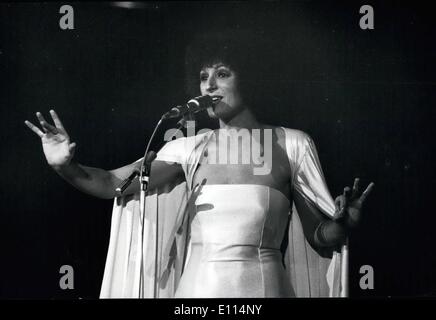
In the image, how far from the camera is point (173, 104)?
3359mm

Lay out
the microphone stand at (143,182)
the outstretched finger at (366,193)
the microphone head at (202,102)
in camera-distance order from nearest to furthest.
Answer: the microphone stand at (143,182), the outstretched finger at (366,193), the microphone head at (202,102)

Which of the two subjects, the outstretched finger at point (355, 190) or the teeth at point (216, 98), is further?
the teeth at point (216, 98)

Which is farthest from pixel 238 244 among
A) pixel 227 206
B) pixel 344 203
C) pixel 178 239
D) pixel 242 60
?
pixel 242 60

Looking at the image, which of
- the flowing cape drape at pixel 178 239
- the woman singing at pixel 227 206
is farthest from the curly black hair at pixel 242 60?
the flowing cape drape at pixel 178 239

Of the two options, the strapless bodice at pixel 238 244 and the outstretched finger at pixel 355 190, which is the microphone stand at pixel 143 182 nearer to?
the strapless bodice at pixel 238 244

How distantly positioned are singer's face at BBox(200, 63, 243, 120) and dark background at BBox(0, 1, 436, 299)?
5.6 inches

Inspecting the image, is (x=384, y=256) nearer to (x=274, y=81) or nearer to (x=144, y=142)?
(x=274, y=81)

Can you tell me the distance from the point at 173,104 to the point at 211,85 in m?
0.21

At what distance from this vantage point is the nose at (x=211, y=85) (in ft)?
10.8

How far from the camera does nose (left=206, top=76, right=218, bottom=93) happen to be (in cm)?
329

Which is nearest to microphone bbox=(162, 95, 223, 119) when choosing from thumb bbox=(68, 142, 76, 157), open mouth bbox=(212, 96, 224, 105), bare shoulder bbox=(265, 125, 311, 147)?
open mouth bbox=(212, 96, 224, 105)

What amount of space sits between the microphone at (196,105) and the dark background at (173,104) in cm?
18

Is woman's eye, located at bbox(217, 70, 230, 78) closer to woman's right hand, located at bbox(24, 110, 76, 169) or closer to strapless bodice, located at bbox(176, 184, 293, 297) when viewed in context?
strapless bodice, located at bbox(176, 184, 293, 297)

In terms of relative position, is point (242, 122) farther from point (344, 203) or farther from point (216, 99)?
point (344, 203)
